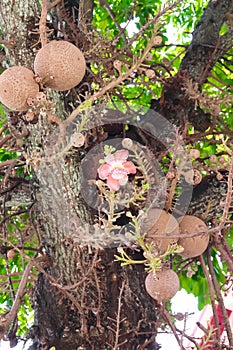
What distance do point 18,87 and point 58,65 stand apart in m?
0.09

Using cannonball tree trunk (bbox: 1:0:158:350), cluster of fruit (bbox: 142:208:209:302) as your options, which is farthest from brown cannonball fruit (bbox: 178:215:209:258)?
cannonball tree trunk (bbox: 1:0:158:350)

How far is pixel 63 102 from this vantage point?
1440mm

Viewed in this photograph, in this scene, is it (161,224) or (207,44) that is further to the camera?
(207,44)

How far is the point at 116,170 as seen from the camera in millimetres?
1165

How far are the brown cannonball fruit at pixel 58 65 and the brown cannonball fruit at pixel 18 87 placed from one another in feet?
0.09

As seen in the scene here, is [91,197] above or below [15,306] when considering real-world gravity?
above

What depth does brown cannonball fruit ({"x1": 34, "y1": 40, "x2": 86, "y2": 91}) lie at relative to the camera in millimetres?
1053

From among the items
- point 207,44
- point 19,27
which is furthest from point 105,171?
point 207,44

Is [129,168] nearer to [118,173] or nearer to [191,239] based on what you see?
[118,173]

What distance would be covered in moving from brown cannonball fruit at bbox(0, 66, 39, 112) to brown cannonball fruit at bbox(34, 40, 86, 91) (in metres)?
0.03

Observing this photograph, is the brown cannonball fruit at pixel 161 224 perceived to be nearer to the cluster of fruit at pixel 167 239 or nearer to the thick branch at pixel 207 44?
the cluster of fruit at pixel 167 239

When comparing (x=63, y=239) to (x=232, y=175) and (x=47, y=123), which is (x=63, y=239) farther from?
(x=232, y=175)

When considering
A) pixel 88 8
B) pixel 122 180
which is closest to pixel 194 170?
pixel 122 180

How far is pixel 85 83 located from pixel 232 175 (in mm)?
564
